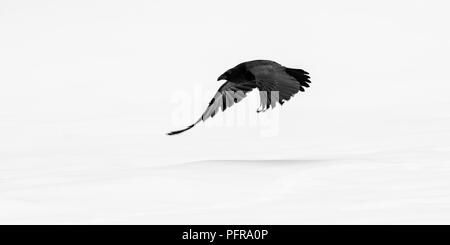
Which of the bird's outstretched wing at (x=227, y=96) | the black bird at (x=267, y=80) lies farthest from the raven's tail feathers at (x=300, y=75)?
the bird's outstretched wing at (x=227, y=96)

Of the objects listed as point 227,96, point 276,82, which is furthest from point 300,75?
point 227,96

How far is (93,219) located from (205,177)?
242 cm

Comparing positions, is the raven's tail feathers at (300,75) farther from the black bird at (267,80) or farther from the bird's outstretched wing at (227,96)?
the bird's outstretched wing at (227,96)

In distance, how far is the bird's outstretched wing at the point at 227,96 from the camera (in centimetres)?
1331

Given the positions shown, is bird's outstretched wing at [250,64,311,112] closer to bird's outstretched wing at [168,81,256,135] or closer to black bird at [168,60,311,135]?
black bird at [168,60,311,135]

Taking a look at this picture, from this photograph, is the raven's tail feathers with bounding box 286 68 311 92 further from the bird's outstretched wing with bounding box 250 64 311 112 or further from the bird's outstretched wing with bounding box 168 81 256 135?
the bird's outstretched wing with bounding box 168 81 256 135

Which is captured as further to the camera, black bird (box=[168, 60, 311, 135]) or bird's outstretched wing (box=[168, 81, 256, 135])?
bird's outstretched wing (box=[168, 81, 256, 135])

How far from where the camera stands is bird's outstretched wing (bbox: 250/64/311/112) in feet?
40.8

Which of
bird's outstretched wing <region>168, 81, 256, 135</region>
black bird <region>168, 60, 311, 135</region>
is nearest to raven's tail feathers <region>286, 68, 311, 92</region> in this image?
black bird <region>168, 60, 311, 135</region>

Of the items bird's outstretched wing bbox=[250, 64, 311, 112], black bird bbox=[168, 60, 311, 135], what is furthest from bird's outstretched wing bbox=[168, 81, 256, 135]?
bird's outstretched wing bbox=[250, 64, 311, 112]

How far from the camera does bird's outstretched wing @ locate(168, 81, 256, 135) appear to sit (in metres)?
13.3

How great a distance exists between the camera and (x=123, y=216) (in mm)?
9719

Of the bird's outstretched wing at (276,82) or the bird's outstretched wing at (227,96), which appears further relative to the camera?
the bird's outstretched wing at (227,96)
